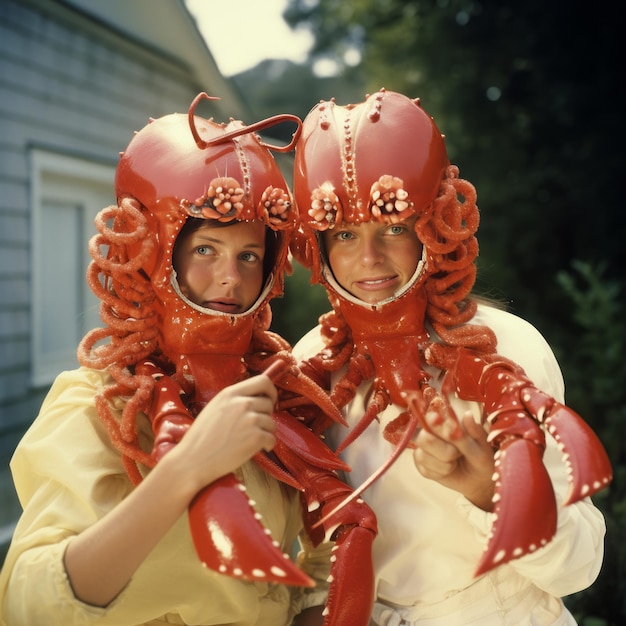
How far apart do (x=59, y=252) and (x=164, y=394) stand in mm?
3363

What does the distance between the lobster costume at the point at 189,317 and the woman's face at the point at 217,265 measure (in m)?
0.04

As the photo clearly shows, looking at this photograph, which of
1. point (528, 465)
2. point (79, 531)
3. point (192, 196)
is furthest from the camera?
point (192, 196)

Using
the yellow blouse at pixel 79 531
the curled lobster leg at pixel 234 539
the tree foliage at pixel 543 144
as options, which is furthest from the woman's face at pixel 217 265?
the tree foliage at pixel 543 144

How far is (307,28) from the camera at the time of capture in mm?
12047

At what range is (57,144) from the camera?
14.7ft

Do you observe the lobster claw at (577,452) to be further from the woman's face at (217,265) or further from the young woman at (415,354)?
the woman's face at (217,265)

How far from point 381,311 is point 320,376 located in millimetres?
292

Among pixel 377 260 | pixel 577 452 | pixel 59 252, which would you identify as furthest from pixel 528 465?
pixel 59 252

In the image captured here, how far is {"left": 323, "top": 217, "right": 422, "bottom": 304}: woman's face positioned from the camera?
72.9 inches

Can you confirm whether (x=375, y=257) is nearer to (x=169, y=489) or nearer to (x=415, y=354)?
(x=415, y=354)

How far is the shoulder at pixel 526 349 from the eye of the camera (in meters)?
1.87

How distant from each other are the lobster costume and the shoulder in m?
0.47

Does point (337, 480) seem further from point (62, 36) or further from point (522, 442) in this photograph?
point (62, 36)

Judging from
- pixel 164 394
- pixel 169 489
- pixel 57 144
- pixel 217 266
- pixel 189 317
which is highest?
pixel 57 144
